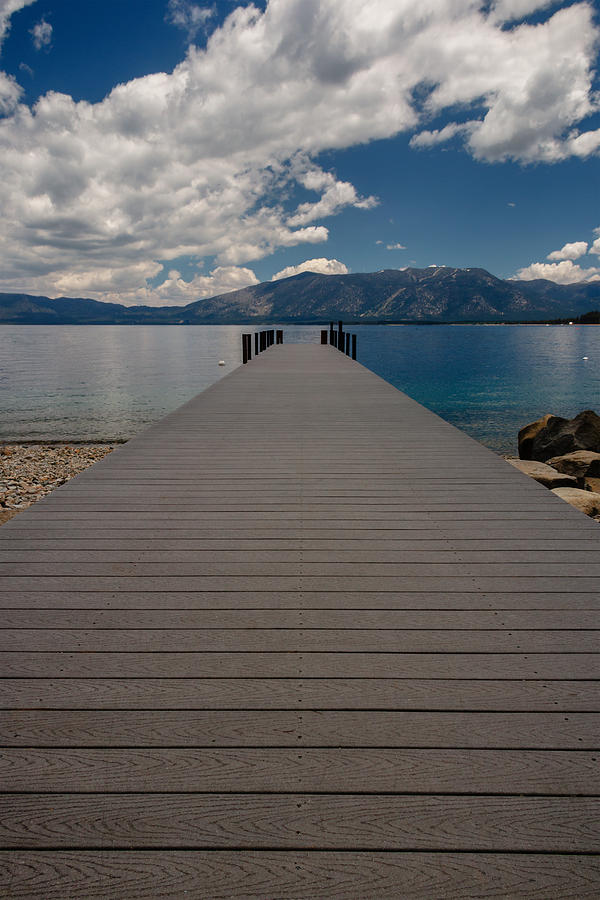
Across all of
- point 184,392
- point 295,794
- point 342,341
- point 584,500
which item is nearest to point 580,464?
point 584,500

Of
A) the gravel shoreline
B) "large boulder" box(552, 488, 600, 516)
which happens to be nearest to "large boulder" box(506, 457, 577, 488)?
"large boulder" box(552, 488, 600, 516)

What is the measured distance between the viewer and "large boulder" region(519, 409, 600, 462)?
34.7 ft

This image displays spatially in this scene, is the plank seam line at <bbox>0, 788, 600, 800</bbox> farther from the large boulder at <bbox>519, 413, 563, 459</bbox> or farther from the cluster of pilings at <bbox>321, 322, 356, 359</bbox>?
the cluster of pilings at <bbox>321, 322, 356, 359</bbox>

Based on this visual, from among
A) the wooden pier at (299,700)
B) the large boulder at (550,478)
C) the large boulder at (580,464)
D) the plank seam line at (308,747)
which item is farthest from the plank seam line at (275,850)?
the large boulder at (580,464)

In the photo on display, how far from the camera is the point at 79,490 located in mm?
3998

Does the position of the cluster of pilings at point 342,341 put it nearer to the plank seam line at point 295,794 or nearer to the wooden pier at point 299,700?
the wooden pier at point 299,700

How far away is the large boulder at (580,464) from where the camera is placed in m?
8.66

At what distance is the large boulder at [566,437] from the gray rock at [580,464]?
1456 millimetres

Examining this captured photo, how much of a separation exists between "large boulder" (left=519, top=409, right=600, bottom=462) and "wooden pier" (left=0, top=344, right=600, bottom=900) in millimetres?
7689

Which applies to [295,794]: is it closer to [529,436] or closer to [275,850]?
[275,850]

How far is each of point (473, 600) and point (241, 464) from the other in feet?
8.85

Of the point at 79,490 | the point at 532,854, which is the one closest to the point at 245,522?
the point at 79,490

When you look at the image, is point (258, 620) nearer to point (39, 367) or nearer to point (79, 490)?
point (79, 490)

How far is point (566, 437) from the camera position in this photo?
10562 millimetres
